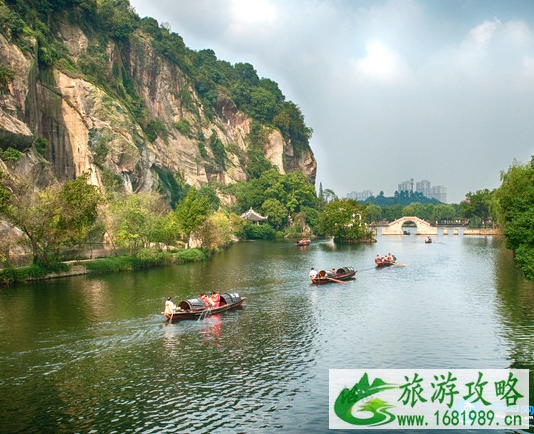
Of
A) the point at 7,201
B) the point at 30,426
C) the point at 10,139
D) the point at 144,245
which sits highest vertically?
the point at 10,139

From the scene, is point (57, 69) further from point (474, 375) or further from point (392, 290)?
point (474, 375)

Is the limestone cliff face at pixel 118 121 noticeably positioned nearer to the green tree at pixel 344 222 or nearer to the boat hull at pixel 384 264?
the green tree at pixel 344 222

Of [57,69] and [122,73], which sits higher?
[122,73]

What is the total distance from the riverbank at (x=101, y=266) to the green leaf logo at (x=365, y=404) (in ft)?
115

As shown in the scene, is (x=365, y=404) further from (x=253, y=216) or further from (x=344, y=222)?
(x=253, y=216)

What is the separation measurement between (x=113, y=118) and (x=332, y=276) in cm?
5462

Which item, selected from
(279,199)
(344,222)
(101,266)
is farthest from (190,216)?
(279,199)

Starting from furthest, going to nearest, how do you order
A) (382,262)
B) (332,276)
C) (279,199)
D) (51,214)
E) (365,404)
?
(279,199) < (382,262) < (332,276) < (51,214) < (365,404)

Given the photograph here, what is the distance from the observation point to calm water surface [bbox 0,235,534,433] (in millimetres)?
19719

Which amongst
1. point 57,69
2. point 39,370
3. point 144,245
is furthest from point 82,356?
point 57,69

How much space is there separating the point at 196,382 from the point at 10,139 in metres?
51.2

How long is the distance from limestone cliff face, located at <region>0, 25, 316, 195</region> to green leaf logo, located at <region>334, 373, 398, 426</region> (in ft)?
180

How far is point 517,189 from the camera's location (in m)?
56.7

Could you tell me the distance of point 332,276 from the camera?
5319 centimetres
